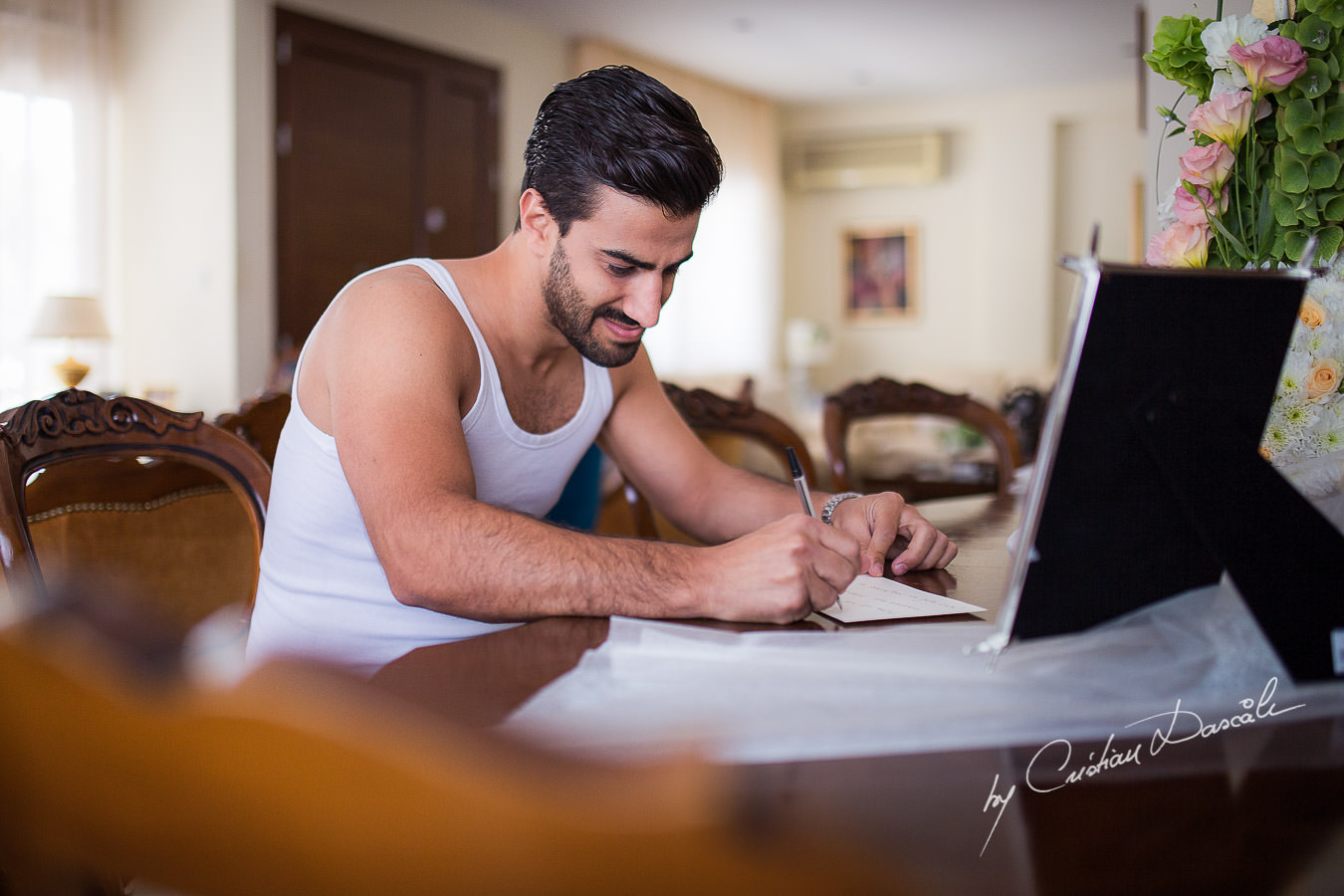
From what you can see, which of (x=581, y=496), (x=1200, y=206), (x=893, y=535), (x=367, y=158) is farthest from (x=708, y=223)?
(x=1200, y=206)

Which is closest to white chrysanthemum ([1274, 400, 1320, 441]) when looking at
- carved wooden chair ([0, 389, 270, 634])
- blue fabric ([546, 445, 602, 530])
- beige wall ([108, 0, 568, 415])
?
carved wooden chair ([0, 389, 270, 634])

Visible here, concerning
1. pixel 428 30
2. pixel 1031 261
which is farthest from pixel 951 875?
pixel 1031 261

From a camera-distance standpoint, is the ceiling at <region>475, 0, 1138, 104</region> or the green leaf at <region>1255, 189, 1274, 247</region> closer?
the green leaf at <region>1255, 189, 1274, 247</region>

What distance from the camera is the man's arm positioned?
3.11ft

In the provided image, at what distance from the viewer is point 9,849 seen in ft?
1.01

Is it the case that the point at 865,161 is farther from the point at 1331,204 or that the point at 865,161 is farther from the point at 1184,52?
the point at 1331,204

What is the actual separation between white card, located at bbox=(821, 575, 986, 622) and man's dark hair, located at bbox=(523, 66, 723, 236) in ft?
1.71

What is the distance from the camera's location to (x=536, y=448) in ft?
4.61

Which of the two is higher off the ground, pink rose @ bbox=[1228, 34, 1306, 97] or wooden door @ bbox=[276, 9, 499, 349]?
wooden door @ bbox=[276, 9, 499, 349]

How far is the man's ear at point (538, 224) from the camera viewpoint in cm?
135

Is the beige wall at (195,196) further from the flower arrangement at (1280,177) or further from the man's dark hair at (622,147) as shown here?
the flower arrangement at (1280,177)

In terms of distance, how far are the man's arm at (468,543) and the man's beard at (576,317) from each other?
22cm

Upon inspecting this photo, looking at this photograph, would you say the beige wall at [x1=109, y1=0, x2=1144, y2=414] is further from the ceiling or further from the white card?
the white card

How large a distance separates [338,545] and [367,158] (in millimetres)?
4789
